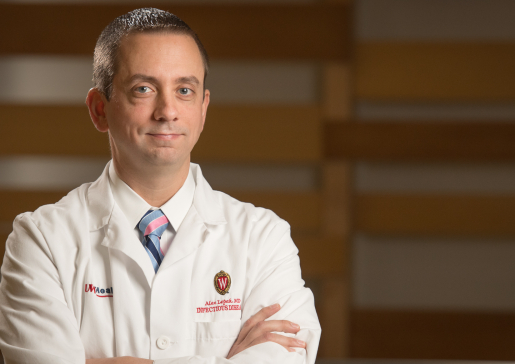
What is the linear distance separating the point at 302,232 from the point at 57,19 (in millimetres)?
1583

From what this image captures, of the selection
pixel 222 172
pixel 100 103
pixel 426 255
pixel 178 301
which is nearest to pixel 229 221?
pixel 178 301

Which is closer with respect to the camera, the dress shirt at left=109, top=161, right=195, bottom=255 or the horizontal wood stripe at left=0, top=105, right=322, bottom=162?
the dress shirt at left=109, top=161, right=195, bottom=255

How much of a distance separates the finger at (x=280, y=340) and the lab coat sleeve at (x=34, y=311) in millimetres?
321

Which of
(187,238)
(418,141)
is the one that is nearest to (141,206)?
(187,238)

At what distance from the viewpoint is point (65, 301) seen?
1.01 metres

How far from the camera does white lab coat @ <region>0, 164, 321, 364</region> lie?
97 centimetres

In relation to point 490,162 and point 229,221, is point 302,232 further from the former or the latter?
point 229,221

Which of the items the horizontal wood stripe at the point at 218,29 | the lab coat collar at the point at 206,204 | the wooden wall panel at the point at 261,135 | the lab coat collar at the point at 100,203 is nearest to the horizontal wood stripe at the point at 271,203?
the wooden wall panel at the point at 261,135

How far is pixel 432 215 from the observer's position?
8.60ft

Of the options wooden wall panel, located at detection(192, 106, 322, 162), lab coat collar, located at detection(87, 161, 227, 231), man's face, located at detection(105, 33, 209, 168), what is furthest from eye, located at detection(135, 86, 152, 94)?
wooden wall panel, located at detection(192, 106, 322, 162)

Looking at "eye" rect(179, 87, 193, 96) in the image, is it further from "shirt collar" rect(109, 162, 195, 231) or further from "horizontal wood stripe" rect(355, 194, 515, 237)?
"horizontal wood stripe" rect(355, 194, 515, 237)

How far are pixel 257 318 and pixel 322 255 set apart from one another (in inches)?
60.3

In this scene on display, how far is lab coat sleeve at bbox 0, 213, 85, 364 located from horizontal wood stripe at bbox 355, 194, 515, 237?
72.6 inches

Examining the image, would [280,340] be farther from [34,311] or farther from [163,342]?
[34,311]
